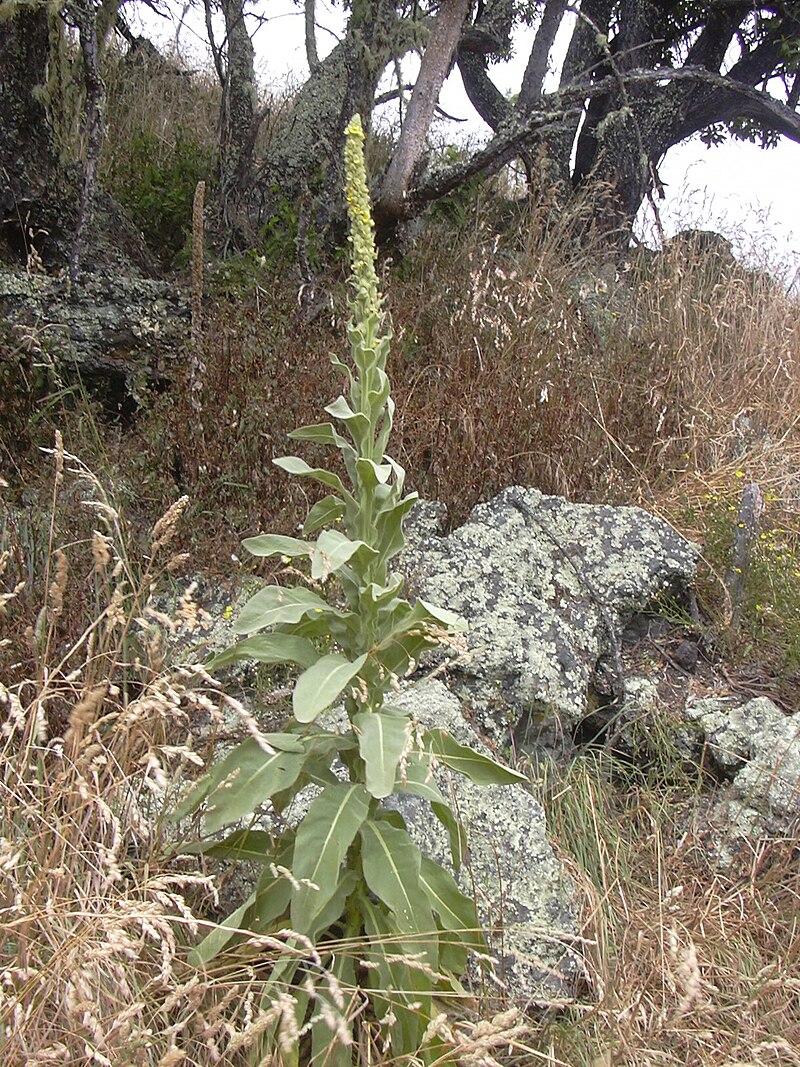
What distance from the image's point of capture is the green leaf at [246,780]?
65.9 inches

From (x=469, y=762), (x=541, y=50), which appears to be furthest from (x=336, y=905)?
(x=541, y=50)

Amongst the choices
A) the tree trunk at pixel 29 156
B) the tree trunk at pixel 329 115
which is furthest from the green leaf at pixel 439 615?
the tree trunk at pixel 329 115

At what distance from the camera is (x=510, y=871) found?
2268mm

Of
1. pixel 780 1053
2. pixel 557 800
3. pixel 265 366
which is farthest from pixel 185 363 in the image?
pixel 780 1053

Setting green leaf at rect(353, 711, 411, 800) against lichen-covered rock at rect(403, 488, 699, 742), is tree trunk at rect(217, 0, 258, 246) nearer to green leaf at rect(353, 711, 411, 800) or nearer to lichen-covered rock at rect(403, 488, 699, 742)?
lichen-covered rock at rect(403, 488, 699, 742)

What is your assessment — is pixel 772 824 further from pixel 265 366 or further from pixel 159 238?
pixel 159 238

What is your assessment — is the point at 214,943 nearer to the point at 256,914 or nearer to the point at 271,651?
the point at 256,914

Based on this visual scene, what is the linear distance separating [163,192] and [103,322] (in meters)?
1.71

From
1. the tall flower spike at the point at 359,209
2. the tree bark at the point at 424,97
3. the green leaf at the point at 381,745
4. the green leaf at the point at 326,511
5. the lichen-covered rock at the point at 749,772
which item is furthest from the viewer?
the tree bark at the point at 424,97

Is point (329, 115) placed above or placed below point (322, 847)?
above

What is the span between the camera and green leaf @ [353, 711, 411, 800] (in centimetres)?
154

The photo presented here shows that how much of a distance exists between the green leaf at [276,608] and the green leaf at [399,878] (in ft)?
1.51

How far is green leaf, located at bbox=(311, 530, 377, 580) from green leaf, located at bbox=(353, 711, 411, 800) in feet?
1.07

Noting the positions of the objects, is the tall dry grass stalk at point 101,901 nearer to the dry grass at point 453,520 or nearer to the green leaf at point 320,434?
the dry grass at point 453,520
